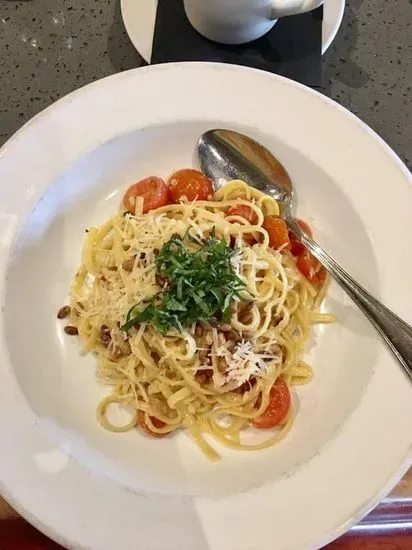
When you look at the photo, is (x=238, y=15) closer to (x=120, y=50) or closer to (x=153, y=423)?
(x=120, y=50)

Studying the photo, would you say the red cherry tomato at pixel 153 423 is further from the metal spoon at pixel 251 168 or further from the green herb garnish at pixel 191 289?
the metal spoon at pixel 251 168

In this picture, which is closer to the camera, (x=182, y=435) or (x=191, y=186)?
(x=182, y=435)

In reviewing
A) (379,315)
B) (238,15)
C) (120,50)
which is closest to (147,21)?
(120,50)

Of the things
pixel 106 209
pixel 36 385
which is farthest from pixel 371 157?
pixel 36 385

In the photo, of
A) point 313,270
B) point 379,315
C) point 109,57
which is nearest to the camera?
point 379,315

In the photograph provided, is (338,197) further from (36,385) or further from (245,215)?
(36,385)

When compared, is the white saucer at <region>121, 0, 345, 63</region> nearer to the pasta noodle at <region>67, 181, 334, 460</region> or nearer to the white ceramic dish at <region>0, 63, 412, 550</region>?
the white ceramic dish at <region>0, 63, 412, 550</region>
